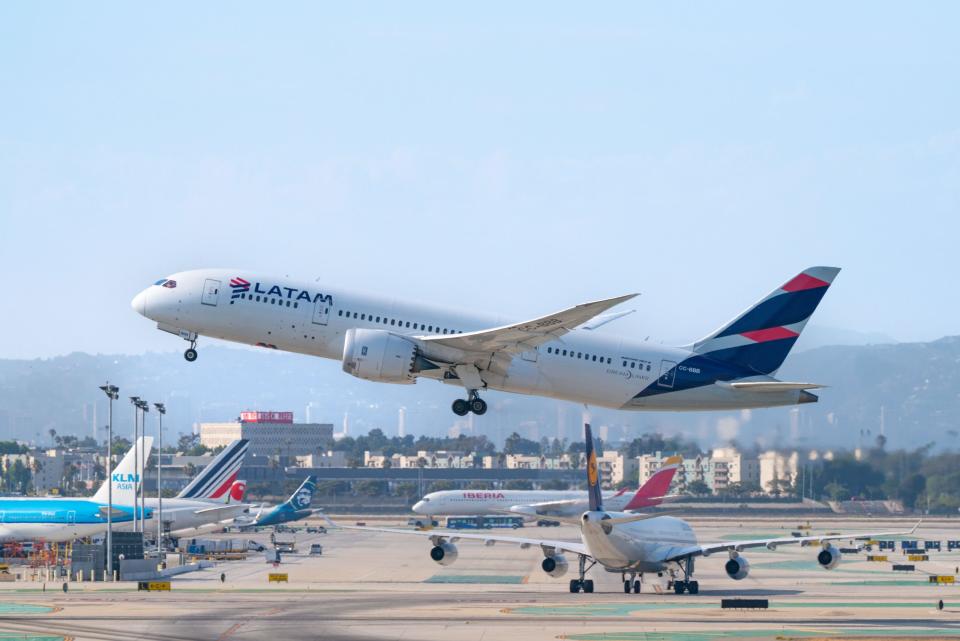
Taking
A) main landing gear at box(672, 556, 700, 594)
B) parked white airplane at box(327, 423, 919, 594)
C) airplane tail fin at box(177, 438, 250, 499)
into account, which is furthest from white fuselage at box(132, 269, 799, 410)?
airplane tail fin at box(177, 438, 250, 499)

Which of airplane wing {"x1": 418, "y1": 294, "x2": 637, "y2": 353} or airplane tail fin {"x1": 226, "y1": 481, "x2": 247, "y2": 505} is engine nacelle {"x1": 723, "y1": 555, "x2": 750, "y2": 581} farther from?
airplane tail fin {"x1": 226, "y1": 481, "x2": 247, "y2": 505}

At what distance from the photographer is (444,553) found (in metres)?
81.8

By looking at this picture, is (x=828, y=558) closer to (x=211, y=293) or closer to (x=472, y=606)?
(x=472, y=606)

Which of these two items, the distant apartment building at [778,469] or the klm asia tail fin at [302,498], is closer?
the distant apartment building at [778,469]

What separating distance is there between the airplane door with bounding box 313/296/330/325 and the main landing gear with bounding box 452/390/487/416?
688 centimetres

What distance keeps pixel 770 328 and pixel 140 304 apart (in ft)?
95.3

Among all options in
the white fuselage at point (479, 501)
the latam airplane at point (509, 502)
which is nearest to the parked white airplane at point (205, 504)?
the latam airplane at point (509, 502)

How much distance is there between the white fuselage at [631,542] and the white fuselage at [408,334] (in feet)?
55.0

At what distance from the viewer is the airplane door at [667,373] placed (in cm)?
6284

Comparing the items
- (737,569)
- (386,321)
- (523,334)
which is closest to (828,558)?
(737,569)

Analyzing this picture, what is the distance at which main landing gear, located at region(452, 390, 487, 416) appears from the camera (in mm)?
61656

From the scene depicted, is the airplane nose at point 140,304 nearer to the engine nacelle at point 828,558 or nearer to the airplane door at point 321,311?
the airplane door at point 321,311

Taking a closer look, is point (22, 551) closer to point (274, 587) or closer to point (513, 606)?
point (274, 587)

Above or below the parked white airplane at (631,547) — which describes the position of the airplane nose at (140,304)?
above
